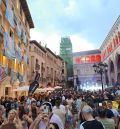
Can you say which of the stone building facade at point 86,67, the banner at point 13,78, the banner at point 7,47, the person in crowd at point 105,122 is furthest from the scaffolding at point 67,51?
the person in crowd at point 105,122

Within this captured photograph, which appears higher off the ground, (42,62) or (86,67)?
(86,67)

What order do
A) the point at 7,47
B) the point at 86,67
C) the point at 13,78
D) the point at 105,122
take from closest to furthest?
→ the point at 105,122, the point at 7,47, the point at 13,78, the point at 86,67

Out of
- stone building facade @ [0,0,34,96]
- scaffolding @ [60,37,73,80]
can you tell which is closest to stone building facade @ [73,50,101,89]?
scaffolding @ [60,37,73,80]

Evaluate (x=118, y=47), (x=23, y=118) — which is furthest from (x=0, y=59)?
(x=118, y=47)

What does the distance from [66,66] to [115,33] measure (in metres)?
53.6

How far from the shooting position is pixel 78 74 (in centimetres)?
9481

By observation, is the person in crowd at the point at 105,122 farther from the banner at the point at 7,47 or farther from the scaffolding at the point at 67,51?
the scaffolding at the point at 67,51

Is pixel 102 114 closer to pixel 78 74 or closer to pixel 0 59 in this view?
pixel 0 59

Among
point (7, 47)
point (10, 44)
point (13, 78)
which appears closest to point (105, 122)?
point (7, 47)

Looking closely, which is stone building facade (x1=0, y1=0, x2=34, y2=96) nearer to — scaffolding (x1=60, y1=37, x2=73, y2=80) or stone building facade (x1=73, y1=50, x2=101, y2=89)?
stone building facade (x1=73, y1=50, x2=101, y2=89)

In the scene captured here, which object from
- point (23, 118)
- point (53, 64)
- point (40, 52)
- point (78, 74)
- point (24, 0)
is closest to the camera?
point (23, 118)

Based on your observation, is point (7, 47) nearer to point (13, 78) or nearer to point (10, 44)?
point (10, 44)

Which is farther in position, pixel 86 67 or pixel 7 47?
pixel 86 67

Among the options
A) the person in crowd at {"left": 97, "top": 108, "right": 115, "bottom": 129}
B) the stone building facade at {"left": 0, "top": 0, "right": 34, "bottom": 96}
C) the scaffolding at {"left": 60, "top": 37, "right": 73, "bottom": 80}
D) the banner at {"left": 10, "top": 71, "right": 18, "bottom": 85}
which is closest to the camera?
the person in crowd at {"left": 97, "top": 108, "right": 115, "bottom": 129}
